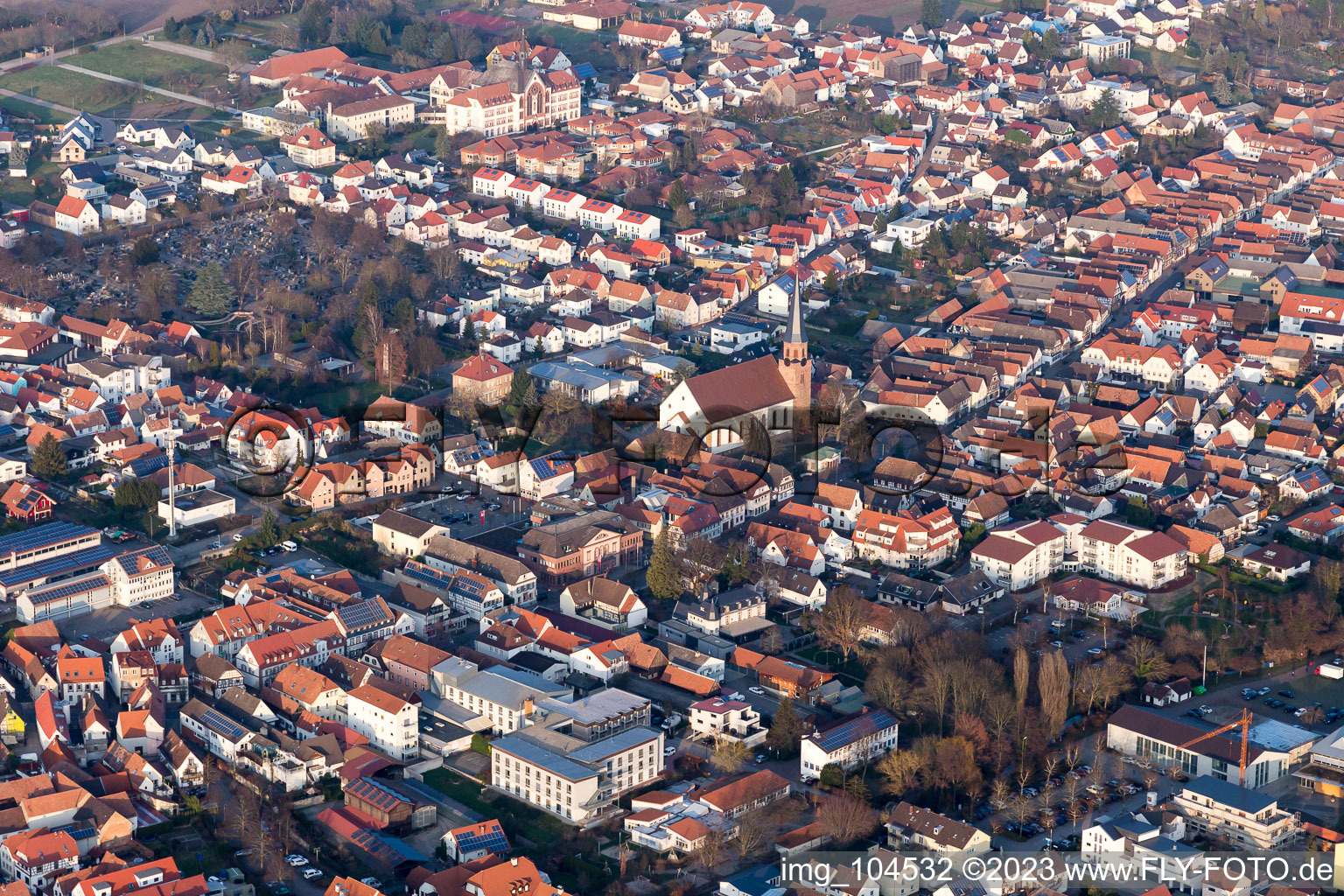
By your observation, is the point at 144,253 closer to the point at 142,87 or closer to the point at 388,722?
the point at 142,87

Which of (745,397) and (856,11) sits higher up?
(856,11)

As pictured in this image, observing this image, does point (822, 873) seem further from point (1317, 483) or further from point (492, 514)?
point (1317, 483)

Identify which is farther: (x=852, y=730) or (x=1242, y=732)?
(x=1242, y=732)

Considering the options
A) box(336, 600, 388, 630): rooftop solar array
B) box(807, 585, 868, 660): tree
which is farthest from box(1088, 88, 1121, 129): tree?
box(336, 600, 388, 630): rooftop solar array

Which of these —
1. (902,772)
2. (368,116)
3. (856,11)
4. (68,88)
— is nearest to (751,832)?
(902,772)

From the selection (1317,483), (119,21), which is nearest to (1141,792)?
(1317,483)

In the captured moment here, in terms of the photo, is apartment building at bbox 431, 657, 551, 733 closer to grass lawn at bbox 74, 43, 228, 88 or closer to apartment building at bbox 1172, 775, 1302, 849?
apartment building at bbox 1172, 775, 1302, 849
